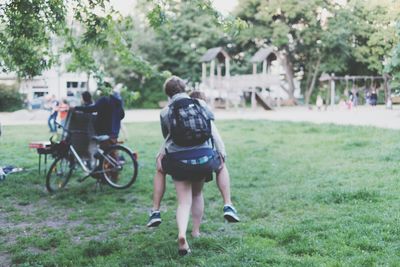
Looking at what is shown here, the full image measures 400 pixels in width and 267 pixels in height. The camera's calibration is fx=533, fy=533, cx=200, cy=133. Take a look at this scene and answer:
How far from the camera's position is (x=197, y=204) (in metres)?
4.93

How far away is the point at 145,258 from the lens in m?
4.47

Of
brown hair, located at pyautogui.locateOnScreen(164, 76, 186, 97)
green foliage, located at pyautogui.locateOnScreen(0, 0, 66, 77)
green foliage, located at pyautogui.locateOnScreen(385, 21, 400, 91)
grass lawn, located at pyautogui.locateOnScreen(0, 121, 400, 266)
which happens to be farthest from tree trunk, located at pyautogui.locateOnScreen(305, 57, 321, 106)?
brown hair, located at pyautogui.locateOnScreen(164, 76, 186, 97)

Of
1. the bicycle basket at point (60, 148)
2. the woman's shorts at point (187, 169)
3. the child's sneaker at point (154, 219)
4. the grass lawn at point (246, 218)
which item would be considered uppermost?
the woman's shorts at point (187, 169)

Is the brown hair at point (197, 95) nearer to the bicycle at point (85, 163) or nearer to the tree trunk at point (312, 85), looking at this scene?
the bicycle at point (85, 163)

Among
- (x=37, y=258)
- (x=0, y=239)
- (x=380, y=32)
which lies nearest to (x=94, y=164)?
(x=0, y=239)

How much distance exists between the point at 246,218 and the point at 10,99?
33.5 m

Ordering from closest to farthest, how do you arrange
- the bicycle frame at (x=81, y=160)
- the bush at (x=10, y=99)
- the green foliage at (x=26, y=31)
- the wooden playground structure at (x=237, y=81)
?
the green foliage at (x=26, y=31) → the bicycle frame at (x=81, y=160) → the wooden playground structure at (x=237, y=81) → the bush at (x=10, y=99)

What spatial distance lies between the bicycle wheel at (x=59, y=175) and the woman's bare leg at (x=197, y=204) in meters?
3.42

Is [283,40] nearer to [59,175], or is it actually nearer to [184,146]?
[59,175]

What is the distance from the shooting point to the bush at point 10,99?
119 feet

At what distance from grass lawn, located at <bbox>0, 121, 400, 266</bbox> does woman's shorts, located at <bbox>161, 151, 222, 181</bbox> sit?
0.67 m

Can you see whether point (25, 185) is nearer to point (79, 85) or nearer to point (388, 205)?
point (388, 205)

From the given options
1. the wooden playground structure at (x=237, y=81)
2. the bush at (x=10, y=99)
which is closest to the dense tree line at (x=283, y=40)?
the wooden playground structure at (x=237, y=81)

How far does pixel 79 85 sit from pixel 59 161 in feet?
100
